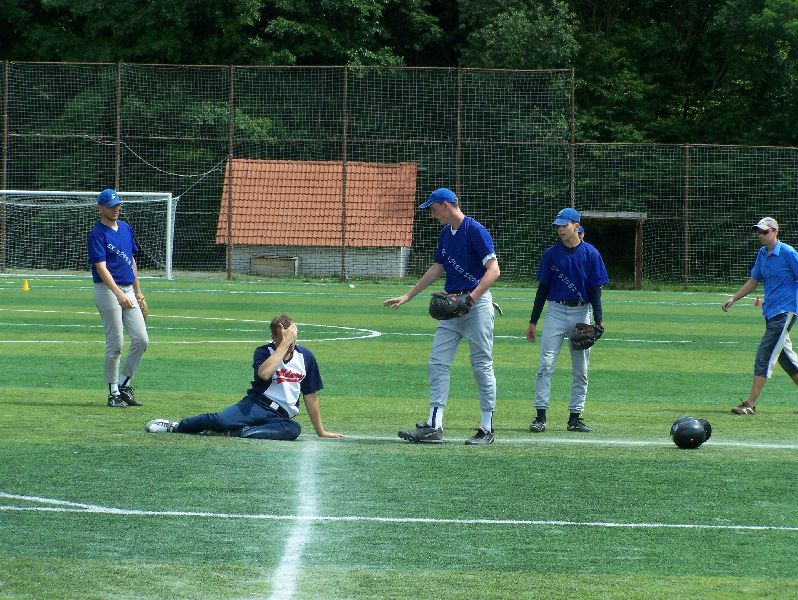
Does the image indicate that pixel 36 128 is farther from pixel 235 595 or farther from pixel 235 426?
pixel 235 595

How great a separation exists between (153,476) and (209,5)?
131 feet

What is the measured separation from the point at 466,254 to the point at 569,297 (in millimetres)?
1646

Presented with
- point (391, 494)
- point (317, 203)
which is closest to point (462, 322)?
point (391, 494)

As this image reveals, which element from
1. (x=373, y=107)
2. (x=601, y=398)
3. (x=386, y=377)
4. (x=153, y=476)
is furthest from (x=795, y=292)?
(x=373, y=107)

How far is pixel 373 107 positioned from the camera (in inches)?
1633

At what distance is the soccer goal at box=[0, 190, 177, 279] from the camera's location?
126 feet

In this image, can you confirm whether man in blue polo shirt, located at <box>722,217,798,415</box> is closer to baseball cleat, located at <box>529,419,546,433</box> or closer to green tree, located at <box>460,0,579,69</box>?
baseball cleat, located at <box>529,419,546,433</box>

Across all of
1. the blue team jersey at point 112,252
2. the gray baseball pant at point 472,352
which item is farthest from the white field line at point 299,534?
the blue team jersey at point 112,252

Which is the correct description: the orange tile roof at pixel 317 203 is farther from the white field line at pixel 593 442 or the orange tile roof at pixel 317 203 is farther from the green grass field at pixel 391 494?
the white field line at pixel 593 442

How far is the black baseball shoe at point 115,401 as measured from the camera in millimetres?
12984

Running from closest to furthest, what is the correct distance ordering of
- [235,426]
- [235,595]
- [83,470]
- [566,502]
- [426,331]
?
[235,595] → [566,502] → [83,470] → [235,426] → [426,331]

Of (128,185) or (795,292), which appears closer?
Answer: (795,292)

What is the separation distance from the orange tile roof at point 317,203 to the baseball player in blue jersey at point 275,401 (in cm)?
2959

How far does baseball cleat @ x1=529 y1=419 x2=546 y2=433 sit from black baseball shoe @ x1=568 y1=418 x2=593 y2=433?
11.4 inches
